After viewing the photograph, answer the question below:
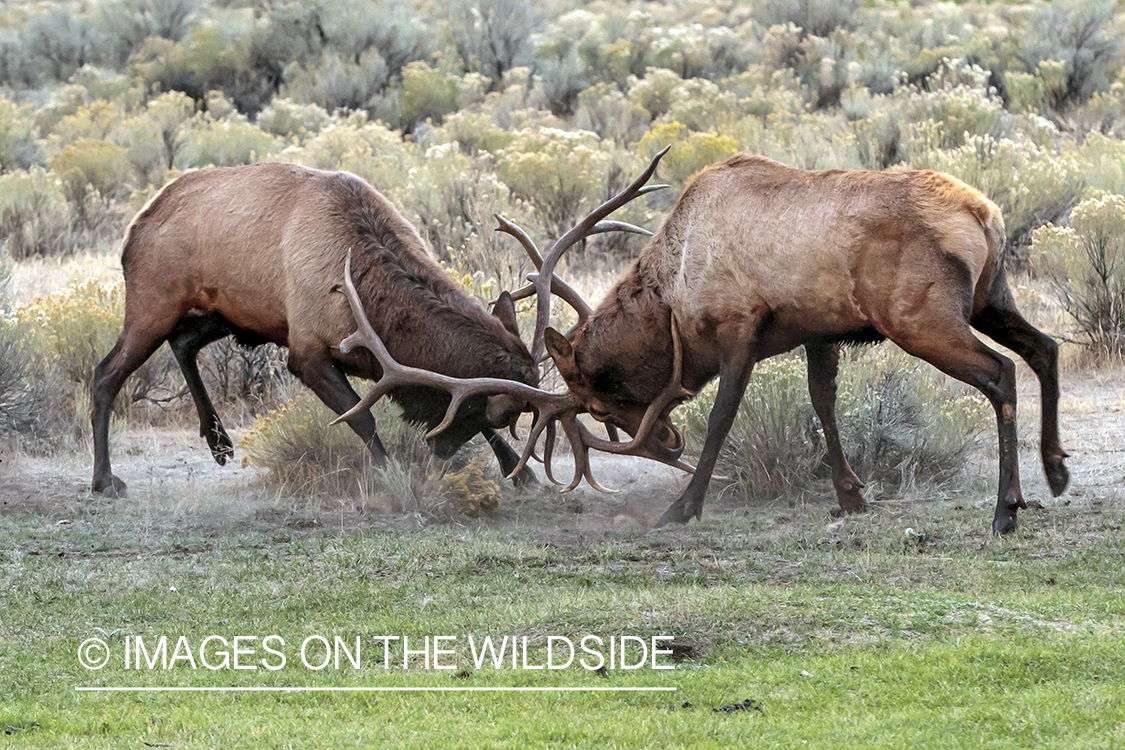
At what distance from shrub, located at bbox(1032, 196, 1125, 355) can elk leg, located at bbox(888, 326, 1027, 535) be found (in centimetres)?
565

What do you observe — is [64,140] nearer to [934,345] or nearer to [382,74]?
[382,74]

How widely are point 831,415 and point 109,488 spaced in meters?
4.72

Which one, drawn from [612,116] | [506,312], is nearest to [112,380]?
[506,312]

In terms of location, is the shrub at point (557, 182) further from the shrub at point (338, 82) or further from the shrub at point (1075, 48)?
the shrub at point (1075, 48)

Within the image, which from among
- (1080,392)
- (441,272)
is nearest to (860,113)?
(1080,392)

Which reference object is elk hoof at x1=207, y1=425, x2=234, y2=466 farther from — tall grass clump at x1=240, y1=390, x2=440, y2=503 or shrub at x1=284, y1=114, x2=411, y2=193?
shrub at x1=284, y1=114, x2=411, y2=193

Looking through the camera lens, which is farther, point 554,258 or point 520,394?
point 554,258

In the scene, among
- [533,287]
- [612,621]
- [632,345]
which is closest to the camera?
[612,621]

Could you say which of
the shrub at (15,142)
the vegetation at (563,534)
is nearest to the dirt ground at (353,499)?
the vegetation at (563,534)

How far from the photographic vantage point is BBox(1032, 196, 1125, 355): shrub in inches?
503

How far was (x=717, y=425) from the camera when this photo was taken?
838cm

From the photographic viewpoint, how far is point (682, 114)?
24422 mm

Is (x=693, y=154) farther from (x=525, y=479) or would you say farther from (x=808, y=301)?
(x=808, y=301)

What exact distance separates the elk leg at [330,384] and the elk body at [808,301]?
1.32m
